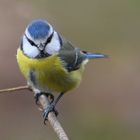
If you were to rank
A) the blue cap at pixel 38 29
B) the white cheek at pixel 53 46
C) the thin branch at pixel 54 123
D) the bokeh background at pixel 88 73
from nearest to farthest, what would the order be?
the thin branch at pixel 54 123 < the blue cap at pixel 38 29 < the white cheek at pixel 53 46 < the bokeh background at pixel 88 73

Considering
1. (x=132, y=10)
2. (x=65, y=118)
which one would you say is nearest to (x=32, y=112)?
(x=65, y=118)

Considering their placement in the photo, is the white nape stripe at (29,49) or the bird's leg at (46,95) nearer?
the white nape stripe at (29,49)

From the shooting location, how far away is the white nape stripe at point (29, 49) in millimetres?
4090

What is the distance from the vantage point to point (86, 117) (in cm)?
660

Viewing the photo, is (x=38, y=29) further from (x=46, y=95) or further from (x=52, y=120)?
(x=52, y=120)

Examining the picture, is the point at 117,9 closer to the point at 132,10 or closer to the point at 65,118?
the point at 132,10

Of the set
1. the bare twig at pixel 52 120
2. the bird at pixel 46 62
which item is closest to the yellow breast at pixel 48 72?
the bird at pixel 46 62

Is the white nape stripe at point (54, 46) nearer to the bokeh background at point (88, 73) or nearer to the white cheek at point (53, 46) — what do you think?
the white cheek at point (53, 46)

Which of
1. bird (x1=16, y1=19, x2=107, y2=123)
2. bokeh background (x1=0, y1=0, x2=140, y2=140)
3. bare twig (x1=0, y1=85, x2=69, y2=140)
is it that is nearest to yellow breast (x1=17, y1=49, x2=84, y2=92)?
bird (x1=16, y1=19, x2=107, y2=123)

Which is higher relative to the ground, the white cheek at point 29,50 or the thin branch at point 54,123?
the white cheek at point 29,50

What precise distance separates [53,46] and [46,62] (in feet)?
0.32

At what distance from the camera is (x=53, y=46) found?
4.24m

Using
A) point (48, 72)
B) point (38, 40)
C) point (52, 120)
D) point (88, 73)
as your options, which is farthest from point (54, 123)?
point (88, 73)

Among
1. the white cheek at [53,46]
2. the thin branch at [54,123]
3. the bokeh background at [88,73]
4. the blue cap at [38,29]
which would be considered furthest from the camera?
the bokeh background at [88,73]
